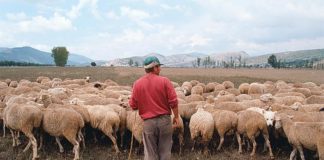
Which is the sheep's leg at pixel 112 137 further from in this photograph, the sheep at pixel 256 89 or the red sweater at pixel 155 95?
the sheep at pixel 256 89

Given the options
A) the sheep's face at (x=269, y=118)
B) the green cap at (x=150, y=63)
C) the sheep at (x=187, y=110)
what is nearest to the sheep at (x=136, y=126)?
the sheep at (x=187, y=110)

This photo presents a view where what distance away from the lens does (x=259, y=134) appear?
1224 cm

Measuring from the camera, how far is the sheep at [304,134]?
31.2 ft

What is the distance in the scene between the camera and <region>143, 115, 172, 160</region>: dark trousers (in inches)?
306

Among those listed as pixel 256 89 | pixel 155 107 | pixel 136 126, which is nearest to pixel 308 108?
pixel 136 126

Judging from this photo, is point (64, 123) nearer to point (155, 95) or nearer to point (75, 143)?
point (75, 143)

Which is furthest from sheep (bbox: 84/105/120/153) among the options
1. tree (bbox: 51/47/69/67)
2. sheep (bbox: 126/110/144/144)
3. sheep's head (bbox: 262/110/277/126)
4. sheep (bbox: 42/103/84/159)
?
tree (bbox: 51/47/69/67)

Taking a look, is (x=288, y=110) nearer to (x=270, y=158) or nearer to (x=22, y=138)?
(x=270, y=158)

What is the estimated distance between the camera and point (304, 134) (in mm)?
10148

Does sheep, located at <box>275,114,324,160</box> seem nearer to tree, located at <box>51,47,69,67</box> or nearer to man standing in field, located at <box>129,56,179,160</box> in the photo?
man standing in field, located at <box>129,56,179,160</box>

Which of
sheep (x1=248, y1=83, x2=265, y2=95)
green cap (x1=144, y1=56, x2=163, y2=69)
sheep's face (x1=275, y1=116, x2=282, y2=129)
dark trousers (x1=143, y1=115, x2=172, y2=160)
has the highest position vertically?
green cap (x1=144, y1=56, x2=163, y2=69)

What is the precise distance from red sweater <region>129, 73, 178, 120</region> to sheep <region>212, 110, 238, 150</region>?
437 cm

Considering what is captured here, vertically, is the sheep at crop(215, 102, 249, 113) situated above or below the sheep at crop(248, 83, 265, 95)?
above

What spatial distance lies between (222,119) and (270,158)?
187 centimetres
